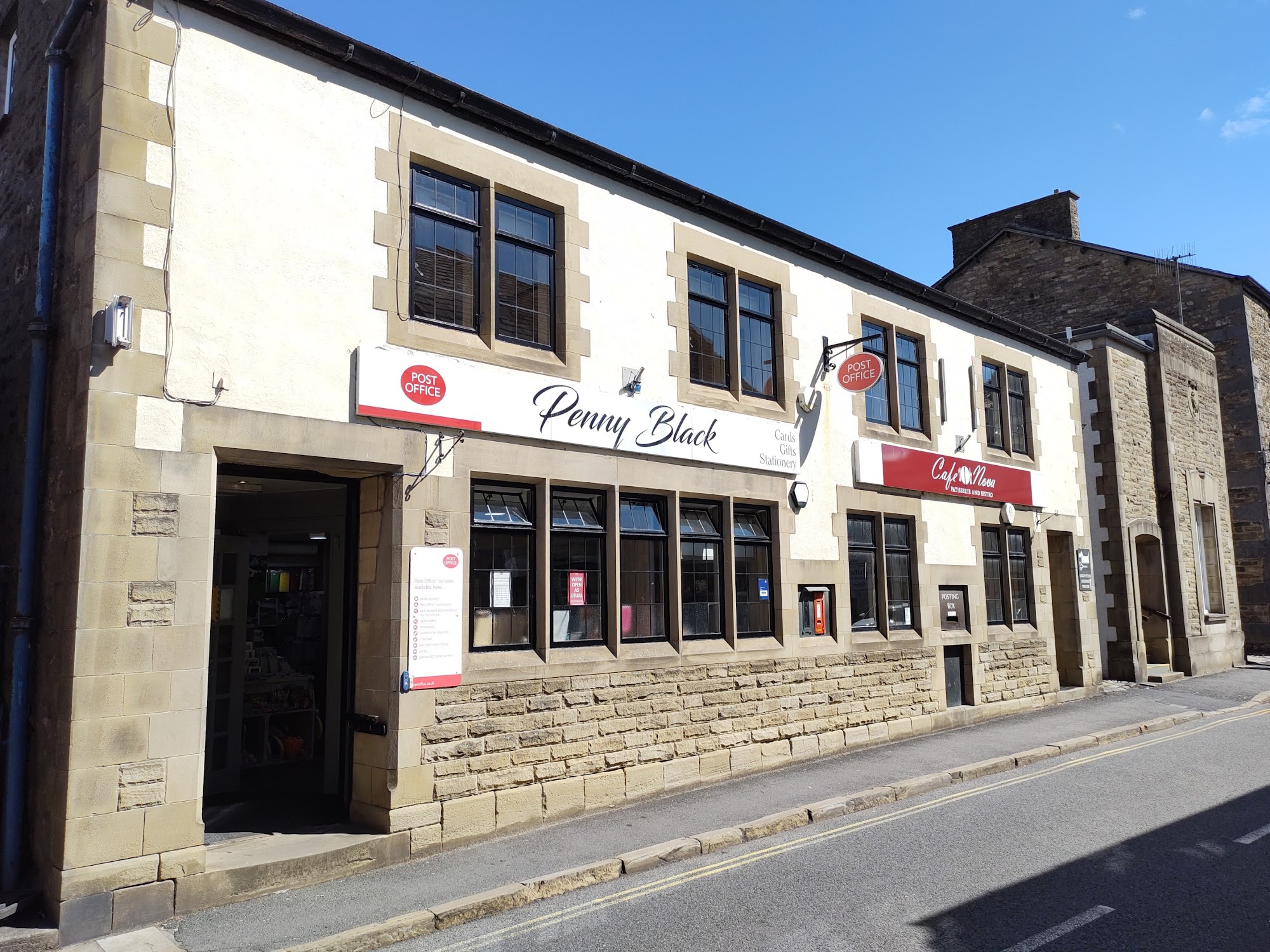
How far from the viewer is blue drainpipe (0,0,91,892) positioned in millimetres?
6465

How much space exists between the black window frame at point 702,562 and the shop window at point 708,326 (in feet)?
4.99

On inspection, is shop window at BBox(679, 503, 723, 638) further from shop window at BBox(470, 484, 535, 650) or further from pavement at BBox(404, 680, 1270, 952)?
pavement at BBox(404, 680, 1270, 952)

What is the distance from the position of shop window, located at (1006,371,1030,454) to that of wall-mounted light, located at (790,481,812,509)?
6.59 meters

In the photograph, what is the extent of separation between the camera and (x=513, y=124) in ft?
29.6

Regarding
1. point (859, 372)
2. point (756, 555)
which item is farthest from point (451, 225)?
point (859, 372)

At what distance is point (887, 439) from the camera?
13609 mm

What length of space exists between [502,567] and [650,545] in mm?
2022

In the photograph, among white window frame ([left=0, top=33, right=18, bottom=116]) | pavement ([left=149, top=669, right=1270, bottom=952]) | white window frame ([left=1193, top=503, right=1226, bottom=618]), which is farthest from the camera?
white window frame ([left=1193, top=503, right=1226, bottom=618])

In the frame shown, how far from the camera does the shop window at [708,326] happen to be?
1103 centimetres

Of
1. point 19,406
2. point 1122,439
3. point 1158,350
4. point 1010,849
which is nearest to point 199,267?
point 19,406

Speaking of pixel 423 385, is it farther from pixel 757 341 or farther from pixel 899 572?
pixel 899 572

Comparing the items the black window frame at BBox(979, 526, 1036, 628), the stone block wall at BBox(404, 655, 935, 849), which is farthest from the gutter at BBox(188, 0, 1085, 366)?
the stone block wall at BBox(404, 655, 935, 849)

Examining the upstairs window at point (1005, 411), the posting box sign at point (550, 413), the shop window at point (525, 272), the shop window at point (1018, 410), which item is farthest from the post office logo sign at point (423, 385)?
the shop window at point (1018, 410)

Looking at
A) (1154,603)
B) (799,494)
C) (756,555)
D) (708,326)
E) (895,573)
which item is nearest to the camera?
(708,326)
